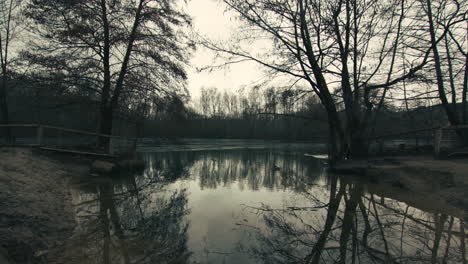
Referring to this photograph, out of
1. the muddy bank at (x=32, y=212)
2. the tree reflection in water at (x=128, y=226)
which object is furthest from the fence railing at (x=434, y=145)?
the muddy bank at (x=32, y=212)

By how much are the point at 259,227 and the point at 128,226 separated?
96.9 inches

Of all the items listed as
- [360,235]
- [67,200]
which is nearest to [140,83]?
[67,200]

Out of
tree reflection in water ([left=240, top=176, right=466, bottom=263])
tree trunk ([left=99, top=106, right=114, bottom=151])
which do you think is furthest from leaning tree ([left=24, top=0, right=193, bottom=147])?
tree reflection in water ([left=240, top=176, right=466, bottom=263])

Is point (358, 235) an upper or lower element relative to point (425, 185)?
lower

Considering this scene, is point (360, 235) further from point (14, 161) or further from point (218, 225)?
point (14, 161)

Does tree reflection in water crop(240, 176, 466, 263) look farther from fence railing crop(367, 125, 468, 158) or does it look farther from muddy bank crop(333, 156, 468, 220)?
fence railing crop(367, 125, 468, 158)

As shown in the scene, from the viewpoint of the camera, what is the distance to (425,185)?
633cm

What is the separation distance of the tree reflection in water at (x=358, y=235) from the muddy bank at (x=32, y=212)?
2.88 metres

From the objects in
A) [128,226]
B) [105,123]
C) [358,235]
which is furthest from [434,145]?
[105,123]

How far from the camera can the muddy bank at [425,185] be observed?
5.01 meters

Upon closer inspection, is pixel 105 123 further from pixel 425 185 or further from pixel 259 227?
pixel 425 185

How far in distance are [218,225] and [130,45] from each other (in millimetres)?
10015

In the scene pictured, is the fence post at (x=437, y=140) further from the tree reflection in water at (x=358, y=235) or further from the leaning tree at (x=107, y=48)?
the leaning tree at (x=107, y=48)

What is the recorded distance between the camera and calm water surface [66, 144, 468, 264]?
3191 mm
